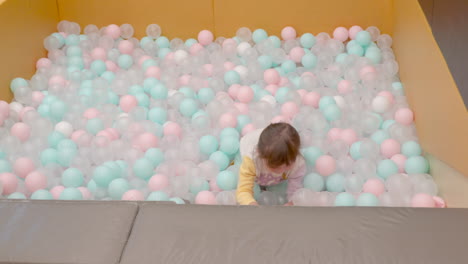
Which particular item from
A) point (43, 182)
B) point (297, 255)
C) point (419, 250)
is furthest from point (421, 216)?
point (43, 182)

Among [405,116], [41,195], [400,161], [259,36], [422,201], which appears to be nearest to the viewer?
[422,201]

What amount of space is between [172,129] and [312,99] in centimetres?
61

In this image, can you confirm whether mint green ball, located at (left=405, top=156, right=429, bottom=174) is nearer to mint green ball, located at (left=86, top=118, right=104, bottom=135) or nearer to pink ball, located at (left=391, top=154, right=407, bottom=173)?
pink ball, located at (left=391, top=154, right=407, bottom=173)

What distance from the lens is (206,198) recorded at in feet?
6.27

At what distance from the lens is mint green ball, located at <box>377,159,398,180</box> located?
200cm

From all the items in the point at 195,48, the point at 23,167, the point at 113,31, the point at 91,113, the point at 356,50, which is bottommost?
the point at 23,167

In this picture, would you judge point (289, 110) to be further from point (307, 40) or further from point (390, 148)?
point (307, 40)

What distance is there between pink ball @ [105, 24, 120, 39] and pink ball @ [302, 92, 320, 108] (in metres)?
1.09

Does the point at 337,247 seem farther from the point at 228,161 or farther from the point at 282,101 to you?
the point at 282,101

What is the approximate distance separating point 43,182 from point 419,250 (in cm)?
129

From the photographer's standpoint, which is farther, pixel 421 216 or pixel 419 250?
pixel 421 216

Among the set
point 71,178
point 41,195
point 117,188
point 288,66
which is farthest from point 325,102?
point 41,195

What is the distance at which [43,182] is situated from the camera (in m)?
2.01

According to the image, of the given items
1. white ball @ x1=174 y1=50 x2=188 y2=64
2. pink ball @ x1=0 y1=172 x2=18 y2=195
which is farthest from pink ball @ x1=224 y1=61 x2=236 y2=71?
pink ball @ x1=0 y1=172 x2=18 y2=195
